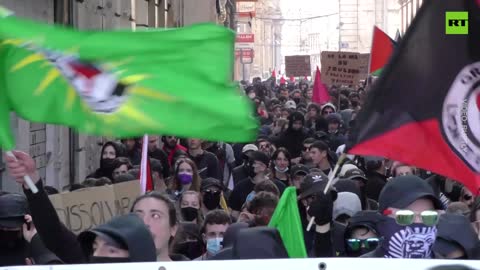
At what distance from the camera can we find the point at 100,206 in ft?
29.6

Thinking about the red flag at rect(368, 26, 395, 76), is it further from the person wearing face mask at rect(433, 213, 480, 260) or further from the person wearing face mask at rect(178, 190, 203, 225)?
the person wearing face mask at rect(433, 213, 480, 260)

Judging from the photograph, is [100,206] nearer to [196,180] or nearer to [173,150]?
[196,180]

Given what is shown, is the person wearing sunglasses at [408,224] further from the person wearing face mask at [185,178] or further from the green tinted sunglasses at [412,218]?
the person wearing face mask at [185,178]

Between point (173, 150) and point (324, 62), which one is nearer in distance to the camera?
point (173, 150)

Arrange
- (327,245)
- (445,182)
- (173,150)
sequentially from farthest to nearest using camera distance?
(173,150) < (445,182) < (327,245)

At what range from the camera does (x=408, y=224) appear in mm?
5801

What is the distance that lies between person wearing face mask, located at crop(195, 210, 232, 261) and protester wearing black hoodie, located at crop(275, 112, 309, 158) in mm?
8515

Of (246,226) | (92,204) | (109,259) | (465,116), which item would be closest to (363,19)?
(92,204)

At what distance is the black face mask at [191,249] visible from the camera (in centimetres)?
784

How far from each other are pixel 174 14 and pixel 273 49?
289ft

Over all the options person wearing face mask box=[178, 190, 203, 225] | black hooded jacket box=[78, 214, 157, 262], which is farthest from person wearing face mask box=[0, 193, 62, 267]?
person wearing face mask box=[178, 190, 203, 225]

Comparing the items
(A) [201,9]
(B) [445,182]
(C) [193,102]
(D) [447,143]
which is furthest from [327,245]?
(A) [201,9]

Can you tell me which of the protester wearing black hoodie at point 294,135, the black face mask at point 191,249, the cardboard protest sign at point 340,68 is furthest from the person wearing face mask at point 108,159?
the cardboard protest sign at point 340,68

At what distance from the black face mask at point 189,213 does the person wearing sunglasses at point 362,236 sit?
277 centimetres
